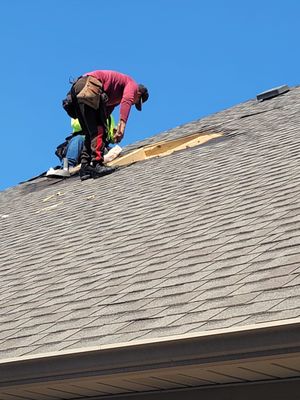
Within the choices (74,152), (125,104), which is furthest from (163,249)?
(74,152)

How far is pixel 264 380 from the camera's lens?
464cm

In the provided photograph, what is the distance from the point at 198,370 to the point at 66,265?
112 inches

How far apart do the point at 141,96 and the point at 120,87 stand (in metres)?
0.28

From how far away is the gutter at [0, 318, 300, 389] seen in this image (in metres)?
4.00

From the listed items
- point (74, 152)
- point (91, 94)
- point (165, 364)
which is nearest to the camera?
point (165, 364)

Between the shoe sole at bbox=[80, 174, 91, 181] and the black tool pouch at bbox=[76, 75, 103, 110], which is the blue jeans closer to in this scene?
the shoe sole at bbox=[80, 174, 91, 181]

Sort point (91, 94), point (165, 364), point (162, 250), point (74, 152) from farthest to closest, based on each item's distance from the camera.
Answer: point (74, 152) < point (91, 94) < point (162, 250) < point (165, 364)

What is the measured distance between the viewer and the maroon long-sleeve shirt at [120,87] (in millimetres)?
11008

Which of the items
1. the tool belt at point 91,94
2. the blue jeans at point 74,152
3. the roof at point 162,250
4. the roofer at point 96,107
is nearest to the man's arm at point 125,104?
the roofer at point 96,107

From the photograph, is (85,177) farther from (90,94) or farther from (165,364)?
(165,364)

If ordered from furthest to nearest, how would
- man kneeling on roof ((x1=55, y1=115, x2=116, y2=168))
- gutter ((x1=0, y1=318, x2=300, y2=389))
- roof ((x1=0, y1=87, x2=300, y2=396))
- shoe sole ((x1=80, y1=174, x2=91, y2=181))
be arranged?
man kneeling on roof ((x1=55, y1=115, x2=116, y2=168)) < shoe sole ((x1=80, y1=174, x2=91, y2=181)) < roof ((x1=0, y1=87, x2=300, y2=396)) < gutter ((x1=0, y1=318, x2=300, y2=389))

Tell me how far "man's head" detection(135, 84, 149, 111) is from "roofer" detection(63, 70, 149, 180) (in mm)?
79

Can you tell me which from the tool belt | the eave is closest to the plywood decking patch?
the tool belt

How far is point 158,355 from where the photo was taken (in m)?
4.42
